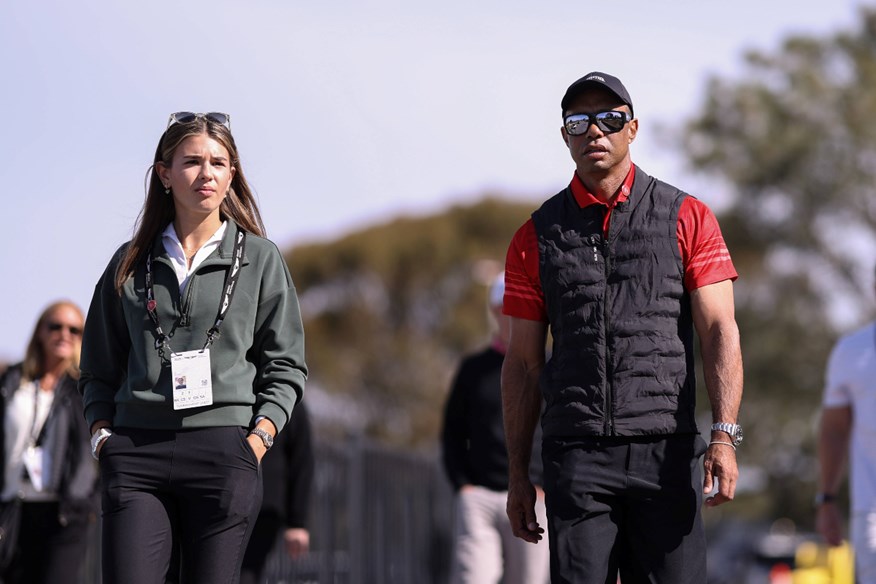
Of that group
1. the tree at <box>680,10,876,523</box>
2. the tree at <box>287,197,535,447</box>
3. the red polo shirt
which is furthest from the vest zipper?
the tree at <box>287,197,535,447</box>

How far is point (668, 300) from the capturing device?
4.95 m

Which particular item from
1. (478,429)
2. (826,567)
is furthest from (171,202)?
(826,567)

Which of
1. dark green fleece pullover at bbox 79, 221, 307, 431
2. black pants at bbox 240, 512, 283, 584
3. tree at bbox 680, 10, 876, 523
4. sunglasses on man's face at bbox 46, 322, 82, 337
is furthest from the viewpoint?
tree at bbox 680, 10, 876, 523

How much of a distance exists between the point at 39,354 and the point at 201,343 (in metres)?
3.51

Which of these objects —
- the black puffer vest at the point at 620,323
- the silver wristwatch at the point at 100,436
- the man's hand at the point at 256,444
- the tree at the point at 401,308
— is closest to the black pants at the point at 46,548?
the silver wristwatch at the point at 100,436

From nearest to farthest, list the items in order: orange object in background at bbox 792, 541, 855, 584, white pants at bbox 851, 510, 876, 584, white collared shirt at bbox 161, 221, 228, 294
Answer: white collared shirt at bbox 161, 221, 228, 294 < white pants at bbox 851, 510, 876, 584 < orange object in background at bbox 792, 541, 855, 584

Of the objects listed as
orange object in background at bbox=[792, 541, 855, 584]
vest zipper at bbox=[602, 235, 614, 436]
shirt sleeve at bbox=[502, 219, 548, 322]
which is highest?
shirt sleeve at bbox=[502, 219, 548, 322]

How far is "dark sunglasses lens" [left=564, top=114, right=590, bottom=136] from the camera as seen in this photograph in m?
5.11

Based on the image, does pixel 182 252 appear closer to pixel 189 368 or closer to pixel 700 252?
pixel 189 368

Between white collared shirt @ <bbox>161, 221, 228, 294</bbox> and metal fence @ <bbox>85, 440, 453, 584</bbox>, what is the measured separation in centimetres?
673

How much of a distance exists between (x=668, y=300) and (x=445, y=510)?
992 cm

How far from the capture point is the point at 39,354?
319 inches

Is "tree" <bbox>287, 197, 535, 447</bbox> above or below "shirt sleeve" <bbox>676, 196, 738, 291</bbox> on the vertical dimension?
above

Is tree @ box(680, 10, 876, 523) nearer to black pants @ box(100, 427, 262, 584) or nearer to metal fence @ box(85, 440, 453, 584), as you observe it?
metal fence @ box(85, 440, 453, 584)
